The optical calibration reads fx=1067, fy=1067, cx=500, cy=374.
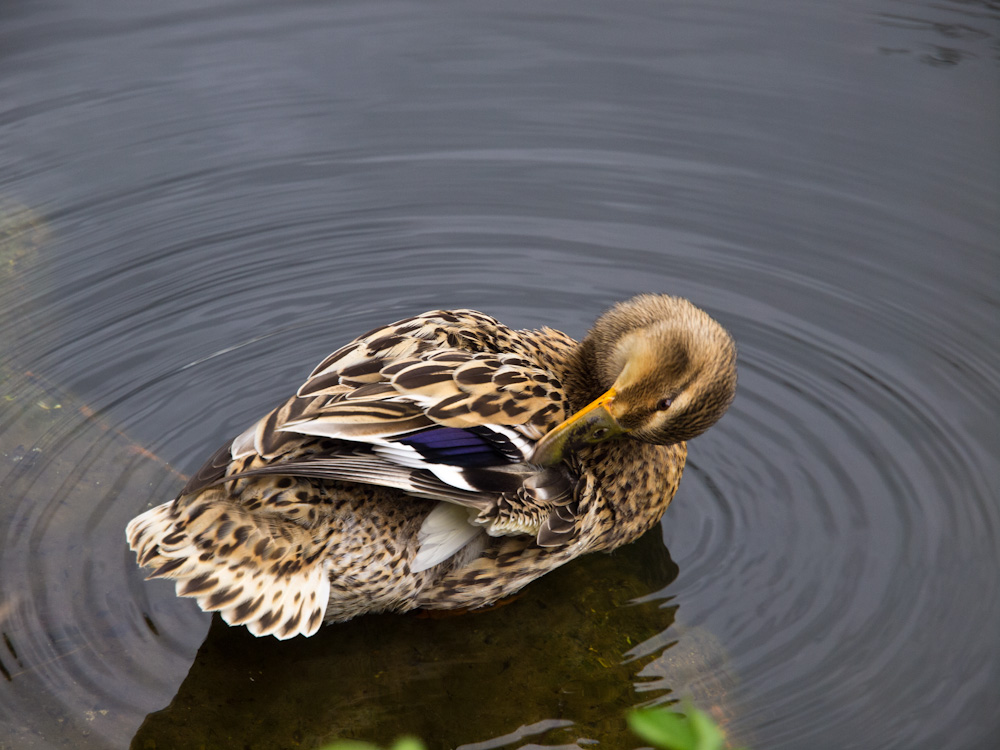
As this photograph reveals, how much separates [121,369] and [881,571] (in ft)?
14.7

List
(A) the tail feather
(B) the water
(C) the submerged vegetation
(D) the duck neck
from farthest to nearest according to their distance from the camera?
(D) the duck neck
(B) the water
(A) the tail feather
(C) the submerged vegetation

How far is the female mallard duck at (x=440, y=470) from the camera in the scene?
4.38 m

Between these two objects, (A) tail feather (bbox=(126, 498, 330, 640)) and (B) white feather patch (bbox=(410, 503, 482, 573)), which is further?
(B) white feather patch (bbox=(410, 503, 482, 573))

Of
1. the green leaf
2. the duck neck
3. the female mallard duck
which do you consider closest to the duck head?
the female mallard duck

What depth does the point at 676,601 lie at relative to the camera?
5.18 metres

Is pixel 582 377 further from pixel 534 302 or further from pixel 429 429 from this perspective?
pixel 534 302

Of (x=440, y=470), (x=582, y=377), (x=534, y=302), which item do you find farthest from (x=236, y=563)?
(x=534, y=302)

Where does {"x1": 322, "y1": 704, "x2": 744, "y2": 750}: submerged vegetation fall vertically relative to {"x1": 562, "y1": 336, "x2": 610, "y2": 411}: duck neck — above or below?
above

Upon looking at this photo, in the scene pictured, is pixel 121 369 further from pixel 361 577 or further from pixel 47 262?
pixel 361 577

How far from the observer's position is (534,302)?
23.3ft

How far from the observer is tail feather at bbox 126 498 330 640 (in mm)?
4316

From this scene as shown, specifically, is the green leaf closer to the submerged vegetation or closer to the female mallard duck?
the submerged vegetation

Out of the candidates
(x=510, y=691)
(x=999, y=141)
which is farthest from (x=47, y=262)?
(x=999, y=141)

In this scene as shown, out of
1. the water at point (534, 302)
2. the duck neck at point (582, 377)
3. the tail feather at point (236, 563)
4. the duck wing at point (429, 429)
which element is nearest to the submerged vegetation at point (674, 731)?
the duck wing at point (429, 429)
